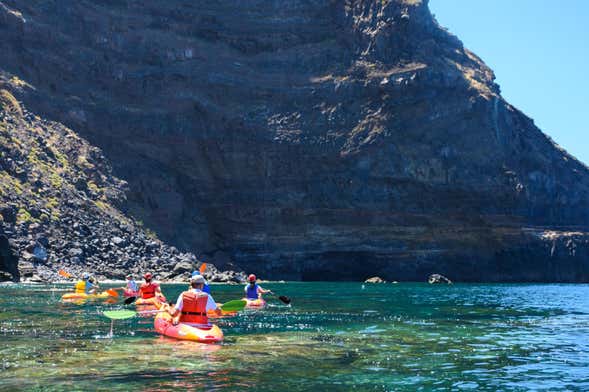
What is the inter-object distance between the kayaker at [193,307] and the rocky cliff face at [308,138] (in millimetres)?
86137

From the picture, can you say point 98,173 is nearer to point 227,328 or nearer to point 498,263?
point 498,263

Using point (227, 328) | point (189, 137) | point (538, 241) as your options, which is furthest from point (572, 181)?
point (227, 328)

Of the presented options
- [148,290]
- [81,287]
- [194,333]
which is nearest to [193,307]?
[194,333]

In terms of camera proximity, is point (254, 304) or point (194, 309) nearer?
point (194, 309)

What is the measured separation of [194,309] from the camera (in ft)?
76.7

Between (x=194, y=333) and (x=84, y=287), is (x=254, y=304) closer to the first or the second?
(x=84, y=287)

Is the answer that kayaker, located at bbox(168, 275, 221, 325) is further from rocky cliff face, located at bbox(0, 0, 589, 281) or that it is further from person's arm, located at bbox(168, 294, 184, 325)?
rocky cliff face, located at bbox(0, 0, 589, 281)

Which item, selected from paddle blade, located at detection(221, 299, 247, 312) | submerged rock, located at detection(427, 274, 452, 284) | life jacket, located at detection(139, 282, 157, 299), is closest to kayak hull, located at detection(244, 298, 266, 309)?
life jacket, located at detection(139, 282, 157, 299)

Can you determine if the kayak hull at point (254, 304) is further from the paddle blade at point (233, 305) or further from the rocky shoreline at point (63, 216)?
the rocky shoreline at point (63, 216)

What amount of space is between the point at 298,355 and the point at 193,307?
440 cm

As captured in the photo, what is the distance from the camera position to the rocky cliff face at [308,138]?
4515 inches

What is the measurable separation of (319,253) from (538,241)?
38896mm

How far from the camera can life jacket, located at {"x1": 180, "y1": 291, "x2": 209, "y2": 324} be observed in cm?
2309

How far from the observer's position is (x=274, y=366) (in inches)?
739
